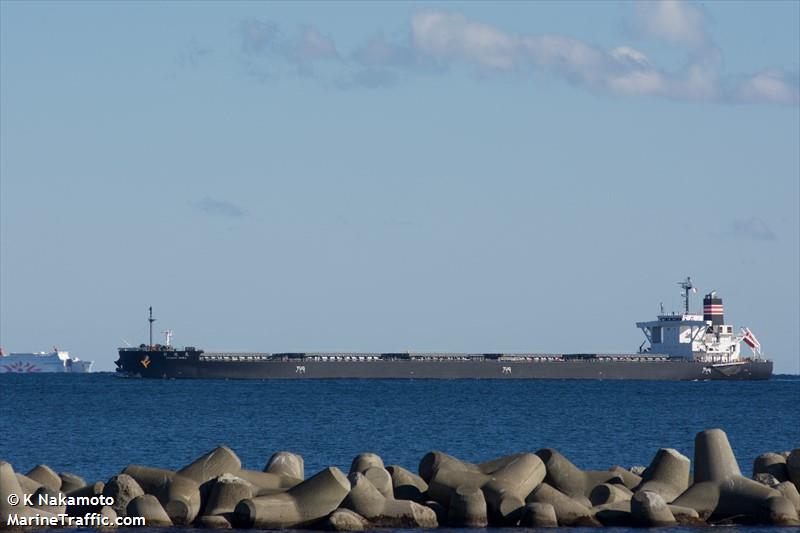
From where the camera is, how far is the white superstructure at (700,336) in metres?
138

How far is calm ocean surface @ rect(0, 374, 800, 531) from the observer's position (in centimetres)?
4691

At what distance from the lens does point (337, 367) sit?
132875 mm

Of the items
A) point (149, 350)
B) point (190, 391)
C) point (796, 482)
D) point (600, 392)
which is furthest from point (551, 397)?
point (796, 482)

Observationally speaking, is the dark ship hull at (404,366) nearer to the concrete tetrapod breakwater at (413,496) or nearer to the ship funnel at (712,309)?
the ship funnel at (712,309)

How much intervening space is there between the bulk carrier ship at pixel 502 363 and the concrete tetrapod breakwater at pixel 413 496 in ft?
339

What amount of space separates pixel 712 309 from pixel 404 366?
31.5 meters

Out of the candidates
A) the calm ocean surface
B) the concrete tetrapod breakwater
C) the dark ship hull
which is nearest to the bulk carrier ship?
the dark ship hull

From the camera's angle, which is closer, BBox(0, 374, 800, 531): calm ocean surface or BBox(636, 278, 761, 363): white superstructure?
BBox(0, 374, 800, 531): calm ocean surface

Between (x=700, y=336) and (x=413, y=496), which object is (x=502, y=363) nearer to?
(x=700, y=336)

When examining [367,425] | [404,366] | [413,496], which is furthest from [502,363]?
[413,496]

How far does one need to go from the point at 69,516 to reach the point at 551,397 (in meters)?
79.4

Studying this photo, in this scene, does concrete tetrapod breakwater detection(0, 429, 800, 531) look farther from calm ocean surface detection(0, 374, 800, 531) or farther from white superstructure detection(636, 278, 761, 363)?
white superstructure detection(636, 278, 761, 363)

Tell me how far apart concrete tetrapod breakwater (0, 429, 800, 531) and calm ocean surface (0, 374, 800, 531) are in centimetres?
1226

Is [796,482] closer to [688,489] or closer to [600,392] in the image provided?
[688,489]
